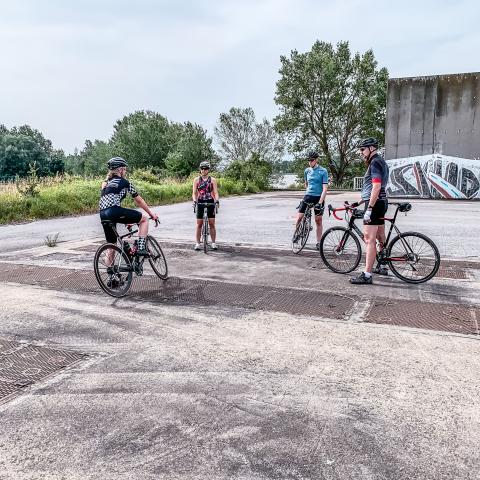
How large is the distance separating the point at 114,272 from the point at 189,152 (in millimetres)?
53874

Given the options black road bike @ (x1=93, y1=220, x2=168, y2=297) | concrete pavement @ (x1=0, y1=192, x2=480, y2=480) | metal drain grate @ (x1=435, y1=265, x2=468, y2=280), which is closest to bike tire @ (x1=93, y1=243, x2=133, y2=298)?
black road bike @ (x1=93, y1=220, x2=168, y2=297)

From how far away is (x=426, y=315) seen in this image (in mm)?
5117

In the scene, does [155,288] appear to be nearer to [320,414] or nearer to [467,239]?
[320,414]

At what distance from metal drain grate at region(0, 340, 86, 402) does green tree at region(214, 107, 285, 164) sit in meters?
50.6

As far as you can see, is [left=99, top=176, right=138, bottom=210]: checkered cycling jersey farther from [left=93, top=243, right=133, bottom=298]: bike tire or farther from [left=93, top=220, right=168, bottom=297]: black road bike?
[left=93, top=243, right=133, bottom=298]: bike tire

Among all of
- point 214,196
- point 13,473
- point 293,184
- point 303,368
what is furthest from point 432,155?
point 13,473

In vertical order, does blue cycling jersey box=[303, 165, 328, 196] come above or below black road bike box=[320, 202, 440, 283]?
above

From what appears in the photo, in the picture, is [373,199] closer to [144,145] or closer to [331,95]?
[331,95]

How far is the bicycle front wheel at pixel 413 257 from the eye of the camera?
6.37 metres

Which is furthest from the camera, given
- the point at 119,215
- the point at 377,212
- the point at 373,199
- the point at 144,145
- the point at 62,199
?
the point at 144,145

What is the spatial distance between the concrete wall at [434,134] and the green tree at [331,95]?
52.2 feet

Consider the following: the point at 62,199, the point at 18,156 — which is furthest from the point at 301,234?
the point at 18,156

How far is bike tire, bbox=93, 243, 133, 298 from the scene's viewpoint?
602 cm

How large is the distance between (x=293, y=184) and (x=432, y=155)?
738 inches
